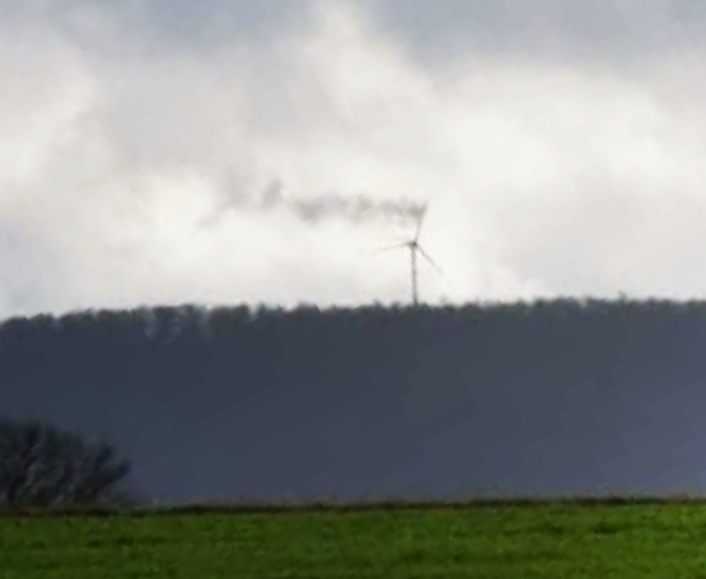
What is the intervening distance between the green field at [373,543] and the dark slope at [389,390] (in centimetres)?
94

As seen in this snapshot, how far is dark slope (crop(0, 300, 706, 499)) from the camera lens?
6922 mm

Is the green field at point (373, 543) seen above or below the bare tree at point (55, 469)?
below

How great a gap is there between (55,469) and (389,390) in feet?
8.36

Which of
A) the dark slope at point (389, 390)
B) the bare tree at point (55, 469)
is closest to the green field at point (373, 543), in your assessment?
the bare tree at point (55, 469)

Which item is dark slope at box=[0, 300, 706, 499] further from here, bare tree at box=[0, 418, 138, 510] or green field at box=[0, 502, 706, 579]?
green field at box=[0, 502, 706, 579]

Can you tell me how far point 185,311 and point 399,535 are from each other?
2692 mm

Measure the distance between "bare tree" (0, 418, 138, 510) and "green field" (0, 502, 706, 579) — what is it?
0.60 meters

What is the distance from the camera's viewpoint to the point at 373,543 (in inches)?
211

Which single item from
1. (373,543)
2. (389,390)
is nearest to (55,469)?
(389,390)

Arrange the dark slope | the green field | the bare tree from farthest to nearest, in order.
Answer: the dark slope < the bare tree < the green field

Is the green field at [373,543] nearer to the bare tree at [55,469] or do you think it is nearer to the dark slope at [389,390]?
the bare tree at [55,469]

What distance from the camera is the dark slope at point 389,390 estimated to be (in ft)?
22.7

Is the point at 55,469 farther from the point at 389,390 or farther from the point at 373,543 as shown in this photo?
the point at 373,543

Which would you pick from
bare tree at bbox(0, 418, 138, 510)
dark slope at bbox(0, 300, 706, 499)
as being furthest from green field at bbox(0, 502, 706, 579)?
dark slope at bbox(0, 300, 706, 499)
